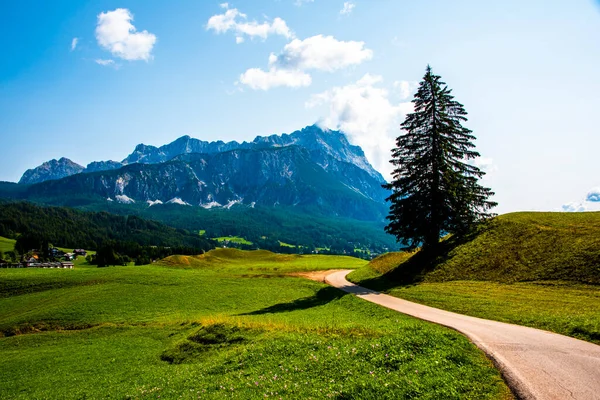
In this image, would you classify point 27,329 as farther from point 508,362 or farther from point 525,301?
point 525,301

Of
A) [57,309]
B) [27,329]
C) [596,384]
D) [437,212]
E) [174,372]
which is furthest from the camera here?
[437,212]

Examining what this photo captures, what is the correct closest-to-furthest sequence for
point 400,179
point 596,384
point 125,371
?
point 596,384 → point 125,371 → point 400,179

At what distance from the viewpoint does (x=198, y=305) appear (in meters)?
43.9

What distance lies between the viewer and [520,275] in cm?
3606

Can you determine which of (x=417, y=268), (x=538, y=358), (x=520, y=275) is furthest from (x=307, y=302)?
(x=538, y=358)

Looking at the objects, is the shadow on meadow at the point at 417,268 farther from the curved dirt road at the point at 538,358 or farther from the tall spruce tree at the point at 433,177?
the curved dirt road at the point at 538,358

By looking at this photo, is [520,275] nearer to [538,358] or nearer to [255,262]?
[538,358]

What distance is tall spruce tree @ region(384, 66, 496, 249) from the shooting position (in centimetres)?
4738

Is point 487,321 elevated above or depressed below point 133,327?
above

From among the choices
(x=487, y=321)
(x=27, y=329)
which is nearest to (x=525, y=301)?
(x=487, y=321)

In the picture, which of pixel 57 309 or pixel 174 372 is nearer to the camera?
pixel 174 372

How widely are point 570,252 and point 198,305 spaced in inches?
1716

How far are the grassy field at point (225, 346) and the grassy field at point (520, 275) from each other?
6.89 meters

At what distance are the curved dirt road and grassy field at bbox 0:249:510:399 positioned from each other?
0.87 m
